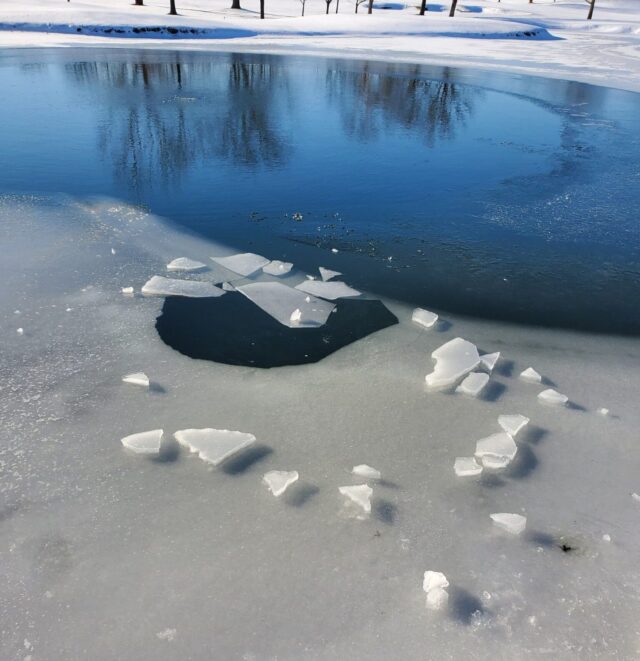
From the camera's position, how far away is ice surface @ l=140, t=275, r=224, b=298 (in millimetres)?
4711

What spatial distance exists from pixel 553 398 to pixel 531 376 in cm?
24

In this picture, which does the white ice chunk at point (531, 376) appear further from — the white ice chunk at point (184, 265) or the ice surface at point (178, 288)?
the white ice chunk at point (184, 265)

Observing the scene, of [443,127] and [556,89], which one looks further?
[556,89]

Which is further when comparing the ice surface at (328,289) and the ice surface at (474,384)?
the ice surface at (328,289)

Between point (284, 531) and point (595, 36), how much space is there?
43714mm

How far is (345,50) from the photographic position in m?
24.8

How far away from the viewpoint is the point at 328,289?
486 cm

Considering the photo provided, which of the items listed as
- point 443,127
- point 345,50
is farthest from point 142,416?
point 345,50

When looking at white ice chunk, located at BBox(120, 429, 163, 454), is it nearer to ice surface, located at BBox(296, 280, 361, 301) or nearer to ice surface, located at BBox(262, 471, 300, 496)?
ice surface, located at BBox(262, 471, 300, 496)

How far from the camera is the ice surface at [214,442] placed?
308 cm

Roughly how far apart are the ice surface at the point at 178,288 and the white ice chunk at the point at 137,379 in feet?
3.81

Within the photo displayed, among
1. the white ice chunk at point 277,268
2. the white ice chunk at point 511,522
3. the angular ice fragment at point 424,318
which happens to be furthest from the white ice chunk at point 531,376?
the white ice chunk at point 277,268

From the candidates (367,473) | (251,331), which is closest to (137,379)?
(251,331)

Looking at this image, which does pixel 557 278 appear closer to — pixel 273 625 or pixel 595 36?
pixel 273 625
